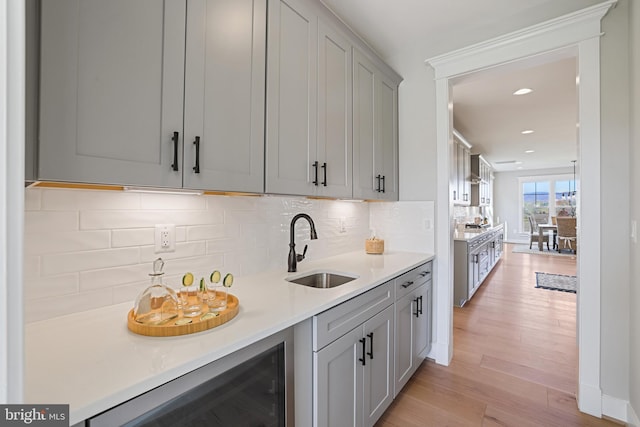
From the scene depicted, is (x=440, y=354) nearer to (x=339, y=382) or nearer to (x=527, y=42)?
(x=339, y=382)

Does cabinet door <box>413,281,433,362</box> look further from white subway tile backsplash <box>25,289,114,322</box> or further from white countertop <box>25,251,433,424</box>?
white subway tile backsplash <box>25,289,114,322</box>

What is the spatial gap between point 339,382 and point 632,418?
1715mm

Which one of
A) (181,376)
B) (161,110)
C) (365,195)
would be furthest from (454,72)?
(181,376)

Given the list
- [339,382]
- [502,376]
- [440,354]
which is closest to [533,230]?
[502,376]

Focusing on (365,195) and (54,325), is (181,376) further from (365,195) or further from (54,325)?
(365,195)

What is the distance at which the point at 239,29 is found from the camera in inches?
49.2

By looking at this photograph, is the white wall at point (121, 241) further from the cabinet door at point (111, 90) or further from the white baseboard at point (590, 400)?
the white baseboard at point (590, 400)

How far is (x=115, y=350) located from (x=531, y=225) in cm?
1084

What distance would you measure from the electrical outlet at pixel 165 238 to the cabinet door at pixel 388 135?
157 cm

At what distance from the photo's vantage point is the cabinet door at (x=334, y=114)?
67.2 inches

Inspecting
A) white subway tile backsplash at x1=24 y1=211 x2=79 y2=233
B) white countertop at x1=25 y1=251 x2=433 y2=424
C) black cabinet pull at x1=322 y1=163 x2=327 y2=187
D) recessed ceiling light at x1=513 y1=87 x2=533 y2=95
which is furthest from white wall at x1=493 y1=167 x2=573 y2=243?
white subway tile backsplash at x1=24 y1=211 x2=79 y2=233

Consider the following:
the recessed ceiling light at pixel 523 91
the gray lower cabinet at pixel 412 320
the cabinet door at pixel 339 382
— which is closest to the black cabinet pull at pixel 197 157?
the cabinet door at pixel 339 382

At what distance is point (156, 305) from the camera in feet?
3.18

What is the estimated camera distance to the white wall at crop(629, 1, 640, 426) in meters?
A: 1.53
